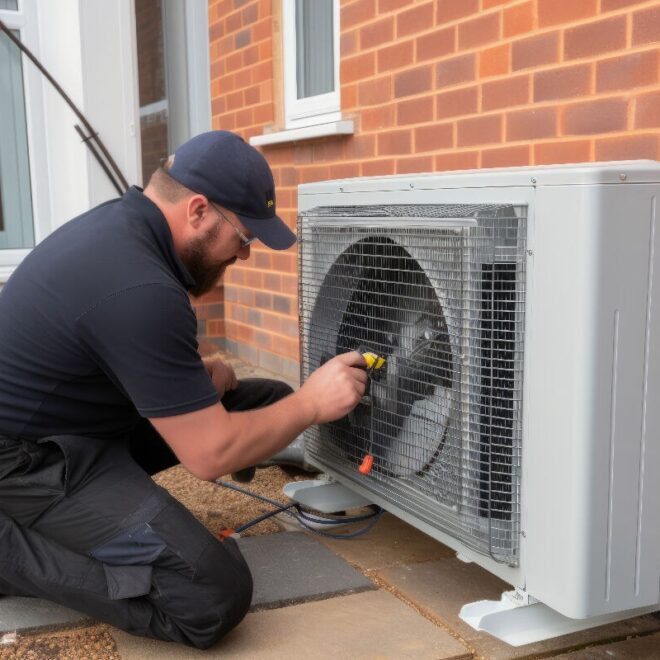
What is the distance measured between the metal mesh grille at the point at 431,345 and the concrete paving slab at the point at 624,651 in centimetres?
36

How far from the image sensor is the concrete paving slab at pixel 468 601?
2035mm

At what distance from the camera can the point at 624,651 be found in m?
2.04

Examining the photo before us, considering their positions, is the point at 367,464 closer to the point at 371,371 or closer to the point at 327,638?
the point at 371,371

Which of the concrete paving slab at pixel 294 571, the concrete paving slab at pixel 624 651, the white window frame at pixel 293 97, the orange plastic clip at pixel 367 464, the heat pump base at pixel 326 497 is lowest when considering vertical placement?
the concrete paving slab at pixel 624 651

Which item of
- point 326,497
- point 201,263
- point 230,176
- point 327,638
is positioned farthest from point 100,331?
point 326,497

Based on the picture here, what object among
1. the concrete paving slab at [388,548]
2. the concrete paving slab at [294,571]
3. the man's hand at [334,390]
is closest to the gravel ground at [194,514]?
the concrete paving slab at [294,571]

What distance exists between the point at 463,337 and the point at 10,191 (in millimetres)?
3686

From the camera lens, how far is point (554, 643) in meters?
2.06

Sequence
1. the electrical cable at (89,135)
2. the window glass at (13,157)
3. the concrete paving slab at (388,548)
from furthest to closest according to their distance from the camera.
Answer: the window glass at (13,157)
the electrical cable at (89,135)
the concrete paving slab at (388,548)

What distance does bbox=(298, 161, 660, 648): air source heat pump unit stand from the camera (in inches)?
65.1

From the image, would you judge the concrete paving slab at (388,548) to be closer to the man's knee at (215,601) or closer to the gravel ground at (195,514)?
the gravel ground at (195,514)

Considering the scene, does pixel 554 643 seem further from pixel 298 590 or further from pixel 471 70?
pixel 471 70

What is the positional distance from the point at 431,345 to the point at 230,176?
62 cm

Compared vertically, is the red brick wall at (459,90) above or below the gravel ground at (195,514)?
above
